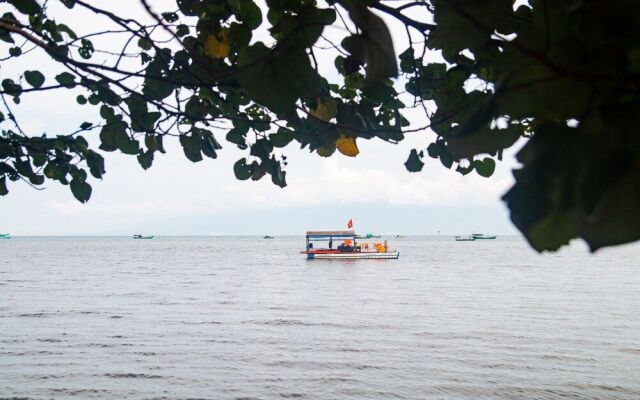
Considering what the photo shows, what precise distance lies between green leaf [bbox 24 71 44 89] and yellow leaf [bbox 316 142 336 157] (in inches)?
59.8

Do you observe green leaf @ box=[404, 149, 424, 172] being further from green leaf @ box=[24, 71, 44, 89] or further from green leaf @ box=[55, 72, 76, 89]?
green leaf @ box=[24, 71, 44, 89]

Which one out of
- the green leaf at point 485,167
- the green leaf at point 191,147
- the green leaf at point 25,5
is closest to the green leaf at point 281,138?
the green leaf at point 191,147

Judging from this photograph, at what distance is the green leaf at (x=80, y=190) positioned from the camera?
2.11 m

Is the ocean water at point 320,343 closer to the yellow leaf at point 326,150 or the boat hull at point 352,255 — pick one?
the yellow leaf at point 326,150

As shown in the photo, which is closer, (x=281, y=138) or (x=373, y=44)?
(x=373, y=44)

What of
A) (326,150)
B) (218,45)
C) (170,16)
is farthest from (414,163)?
(170,16)

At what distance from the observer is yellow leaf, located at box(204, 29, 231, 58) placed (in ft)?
4.25

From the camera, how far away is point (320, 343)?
15984 millimetres

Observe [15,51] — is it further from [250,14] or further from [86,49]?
[250,14]

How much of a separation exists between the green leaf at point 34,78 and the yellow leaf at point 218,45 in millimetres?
1586

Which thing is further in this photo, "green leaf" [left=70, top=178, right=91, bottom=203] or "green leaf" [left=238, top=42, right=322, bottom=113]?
"green leaf" [left=70, top=178, right=91, bottom=203]

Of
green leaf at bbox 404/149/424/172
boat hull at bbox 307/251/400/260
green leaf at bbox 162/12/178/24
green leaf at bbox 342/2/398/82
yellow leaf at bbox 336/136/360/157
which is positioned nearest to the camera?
green leaf at bbox 342/2/398/82

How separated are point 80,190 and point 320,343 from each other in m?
14.5

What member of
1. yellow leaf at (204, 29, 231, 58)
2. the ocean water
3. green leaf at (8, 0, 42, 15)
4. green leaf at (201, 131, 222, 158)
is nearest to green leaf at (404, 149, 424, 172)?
green leaf at (201, 131, 222, 158)
